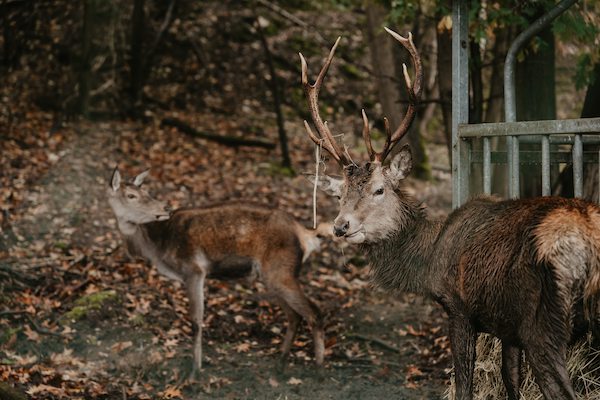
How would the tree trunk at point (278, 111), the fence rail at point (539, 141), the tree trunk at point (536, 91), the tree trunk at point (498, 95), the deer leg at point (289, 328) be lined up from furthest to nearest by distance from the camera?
the tree trunk at point (278, 111)
the tree trunk at point (498, 95)
the tree trunk at point (536, 91)
the deer leg at point (289, 328)
the fence rail at point (539, 141)

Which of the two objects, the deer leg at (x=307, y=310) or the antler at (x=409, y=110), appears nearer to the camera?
the antler at (x=409, y=110)

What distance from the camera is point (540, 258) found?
428 cm

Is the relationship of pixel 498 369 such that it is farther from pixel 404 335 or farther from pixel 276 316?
pixel 276 316

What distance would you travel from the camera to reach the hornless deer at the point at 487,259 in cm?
428

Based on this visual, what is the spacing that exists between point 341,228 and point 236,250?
303 cm

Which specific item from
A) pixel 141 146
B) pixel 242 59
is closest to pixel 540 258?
pixel 141 146

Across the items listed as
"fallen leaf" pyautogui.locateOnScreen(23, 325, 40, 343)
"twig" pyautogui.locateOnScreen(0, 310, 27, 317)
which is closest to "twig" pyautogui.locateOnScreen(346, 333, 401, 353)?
"fallen leaf" pyautogui.locateOnScreen(23, 325, 40, 343)

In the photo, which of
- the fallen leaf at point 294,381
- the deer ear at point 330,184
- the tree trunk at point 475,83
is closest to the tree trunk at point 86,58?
the tree trunk at point 475,83

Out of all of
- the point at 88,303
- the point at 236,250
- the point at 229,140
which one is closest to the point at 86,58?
the point at 229,140

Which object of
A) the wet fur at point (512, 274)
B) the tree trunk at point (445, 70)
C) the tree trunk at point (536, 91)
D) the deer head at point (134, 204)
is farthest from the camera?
the tree trunk at point (445, 70)

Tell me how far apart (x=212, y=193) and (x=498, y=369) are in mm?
7809

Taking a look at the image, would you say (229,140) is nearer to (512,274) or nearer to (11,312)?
(11,312)

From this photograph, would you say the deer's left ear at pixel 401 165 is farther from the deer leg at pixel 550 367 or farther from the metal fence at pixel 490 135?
the deer leg at pixel 550 367

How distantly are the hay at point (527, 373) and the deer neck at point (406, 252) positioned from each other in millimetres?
908
